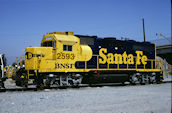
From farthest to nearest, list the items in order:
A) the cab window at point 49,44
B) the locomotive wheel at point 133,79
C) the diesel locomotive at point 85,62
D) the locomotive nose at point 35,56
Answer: the locomotive wheel at point 133,79 → the cab window at point 49,44 → the diesel locomotive at point 85,62 → the locomotive nose at point 35,56

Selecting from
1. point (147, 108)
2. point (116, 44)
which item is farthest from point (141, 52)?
point (147, 108)

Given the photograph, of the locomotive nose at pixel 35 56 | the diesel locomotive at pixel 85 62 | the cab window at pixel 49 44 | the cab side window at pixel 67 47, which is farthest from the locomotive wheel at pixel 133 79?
the locomotive nose at pixel 35 56

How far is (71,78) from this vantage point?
617 inches

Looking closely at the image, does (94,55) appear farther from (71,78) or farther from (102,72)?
(71,78)

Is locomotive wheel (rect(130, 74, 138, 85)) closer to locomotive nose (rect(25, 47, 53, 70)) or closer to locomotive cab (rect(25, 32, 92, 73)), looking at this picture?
locomotive cab (rect(25, 32, 92, 73))

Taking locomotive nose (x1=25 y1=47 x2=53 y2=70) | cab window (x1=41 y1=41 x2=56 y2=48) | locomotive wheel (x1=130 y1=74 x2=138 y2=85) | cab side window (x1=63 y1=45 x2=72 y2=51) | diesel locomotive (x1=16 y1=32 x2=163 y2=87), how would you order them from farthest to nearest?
1. locomotive wheel (x1=130 y1=74 x2=138 y2=85)
2. cab side window (x1=63 y1=45 x2=72 y2=51)
3. cab window (x1=41 y1=41 x2=56 y2=48)
4. diesel locomotive (x1=16 y1=32 x2=163 y2=87)
5. locomotive nose (x1=25 y1=47 x2=53 y2=70)

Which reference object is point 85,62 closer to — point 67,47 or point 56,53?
point 67,47

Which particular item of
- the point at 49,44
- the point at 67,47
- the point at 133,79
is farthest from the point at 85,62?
the point at 133,79

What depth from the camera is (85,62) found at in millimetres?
16406

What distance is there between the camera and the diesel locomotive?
48.1 ft

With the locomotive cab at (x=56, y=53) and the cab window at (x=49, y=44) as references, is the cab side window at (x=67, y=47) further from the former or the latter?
the cab window at (x=49, y=44)

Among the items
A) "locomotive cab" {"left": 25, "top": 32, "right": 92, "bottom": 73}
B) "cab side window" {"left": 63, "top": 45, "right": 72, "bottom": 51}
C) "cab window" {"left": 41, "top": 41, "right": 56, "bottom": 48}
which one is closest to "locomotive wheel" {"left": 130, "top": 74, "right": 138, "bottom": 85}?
"locomotive cab" {"left": 25, "top": 32, "right": 92, "bottom": 73}

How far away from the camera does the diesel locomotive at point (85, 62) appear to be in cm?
1466

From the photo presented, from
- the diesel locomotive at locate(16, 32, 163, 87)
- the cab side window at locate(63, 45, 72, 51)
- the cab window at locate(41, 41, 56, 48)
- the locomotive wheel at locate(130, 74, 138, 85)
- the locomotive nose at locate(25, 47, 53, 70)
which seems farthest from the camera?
the locomotive wheel at locate(130, 74, 138, 85)
